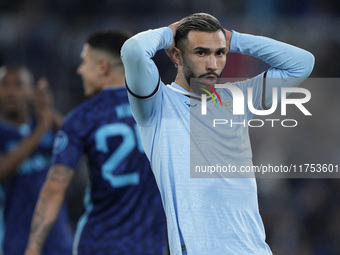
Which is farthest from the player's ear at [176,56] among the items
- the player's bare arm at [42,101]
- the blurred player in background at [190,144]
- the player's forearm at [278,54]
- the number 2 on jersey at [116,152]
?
the player's bare arm at [42,101]

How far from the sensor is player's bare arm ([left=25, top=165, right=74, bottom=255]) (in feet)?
13.9

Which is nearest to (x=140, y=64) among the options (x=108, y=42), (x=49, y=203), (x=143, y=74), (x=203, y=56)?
(x=143, y=74)

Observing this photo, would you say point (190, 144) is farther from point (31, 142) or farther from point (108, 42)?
point (31, 142)

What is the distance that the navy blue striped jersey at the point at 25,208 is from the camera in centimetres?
532

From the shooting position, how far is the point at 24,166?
17.9ft

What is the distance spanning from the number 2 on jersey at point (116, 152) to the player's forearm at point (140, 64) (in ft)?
4.95

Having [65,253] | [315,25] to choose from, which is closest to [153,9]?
[315,25]

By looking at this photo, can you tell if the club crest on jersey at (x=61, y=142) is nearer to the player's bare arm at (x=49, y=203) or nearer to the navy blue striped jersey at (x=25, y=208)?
the player's bare arm at (x=49, y=203)

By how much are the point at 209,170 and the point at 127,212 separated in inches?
61.3

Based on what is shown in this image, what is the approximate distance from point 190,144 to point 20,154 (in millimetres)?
2863

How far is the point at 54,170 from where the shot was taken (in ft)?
14.0

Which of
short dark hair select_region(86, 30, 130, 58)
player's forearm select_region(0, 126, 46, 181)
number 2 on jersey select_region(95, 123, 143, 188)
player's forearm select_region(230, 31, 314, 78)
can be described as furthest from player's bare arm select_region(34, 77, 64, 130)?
player's forearm select_region(230, 31, 314, 78)

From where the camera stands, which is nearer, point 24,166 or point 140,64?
point 140,64

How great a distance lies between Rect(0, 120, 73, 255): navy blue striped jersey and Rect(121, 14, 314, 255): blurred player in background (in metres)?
2.54
